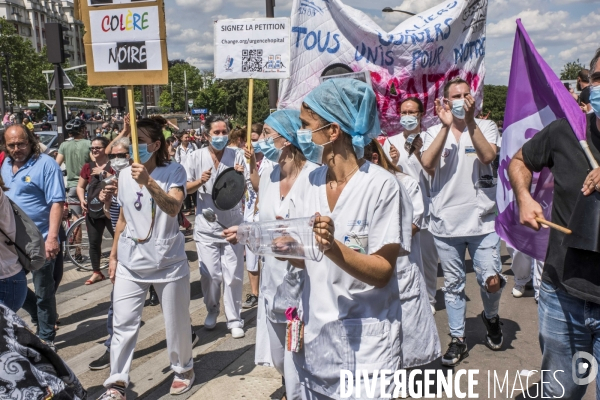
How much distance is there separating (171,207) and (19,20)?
121435mm

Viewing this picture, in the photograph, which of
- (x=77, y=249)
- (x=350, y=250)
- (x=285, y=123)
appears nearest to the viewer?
(x=350, y=250)

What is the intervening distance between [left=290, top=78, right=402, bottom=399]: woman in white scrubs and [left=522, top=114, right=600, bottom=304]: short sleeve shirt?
36.1 inches

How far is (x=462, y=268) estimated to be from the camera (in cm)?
481

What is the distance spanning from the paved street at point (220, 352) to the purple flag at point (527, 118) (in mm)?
1379

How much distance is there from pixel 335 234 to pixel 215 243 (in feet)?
11.3

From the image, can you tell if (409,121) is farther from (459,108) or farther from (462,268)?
(462,268)

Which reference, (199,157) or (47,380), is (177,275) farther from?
(47,380)

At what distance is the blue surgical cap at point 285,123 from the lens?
409 centimetres

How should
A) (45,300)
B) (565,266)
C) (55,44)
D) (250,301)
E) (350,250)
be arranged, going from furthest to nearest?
(55,44), (250,301), (45,300), (565,266), (350,250)

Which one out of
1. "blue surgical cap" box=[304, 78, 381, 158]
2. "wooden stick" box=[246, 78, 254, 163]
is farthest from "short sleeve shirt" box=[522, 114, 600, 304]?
"wooden stick" box=[246, 78, 254, 163]

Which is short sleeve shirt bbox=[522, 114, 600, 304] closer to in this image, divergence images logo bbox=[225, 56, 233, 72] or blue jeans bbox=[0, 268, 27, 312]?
blue jeans bbox=[0, 268, 27, 312]

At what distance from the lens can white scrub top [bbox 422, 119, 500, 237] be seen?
186 inches

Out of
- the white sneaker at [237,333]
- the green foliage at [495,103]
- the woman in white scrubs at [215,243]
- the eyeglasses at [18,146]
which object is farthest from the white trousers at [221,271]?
the green foliage at [495,103]

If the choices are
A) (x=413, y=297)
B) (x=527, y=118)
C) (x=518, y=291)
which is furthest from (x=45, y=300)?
(x=518, y=291)
